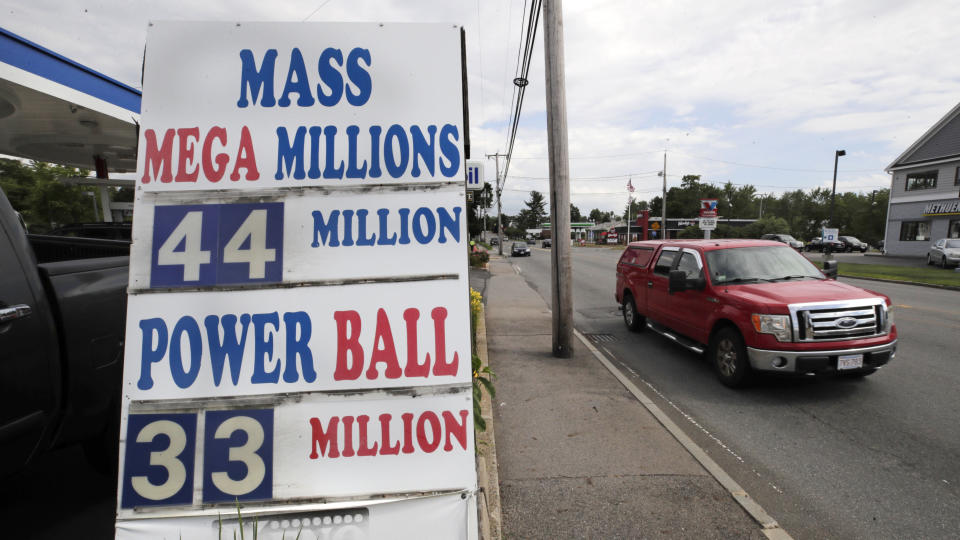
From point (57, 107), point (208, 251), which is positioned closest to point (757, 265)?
point (208, 251)

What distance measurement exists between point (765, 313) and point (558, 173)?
3186mm

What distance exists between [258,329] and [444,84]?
1.32 metres

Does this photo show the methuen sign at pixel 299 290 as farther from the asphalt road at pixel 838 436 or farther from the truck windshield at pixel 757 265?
the truck windshield at pixel 757 265

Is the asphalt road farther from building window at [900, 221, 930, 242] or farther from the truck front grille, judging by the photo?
building window at [900, 221, 930, 242]

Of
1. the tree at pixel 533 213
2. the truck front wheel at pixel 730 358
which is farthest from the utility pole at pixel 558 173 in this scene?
the tree at pixel 533 213

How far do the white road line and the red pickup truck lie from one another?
1181 millimetres

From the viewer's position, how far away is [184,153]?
6.43 feet

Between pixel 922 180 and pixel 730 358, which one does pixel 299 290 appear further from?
pixel 922 180

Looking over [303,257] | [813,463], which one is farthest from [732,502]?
[303,257]

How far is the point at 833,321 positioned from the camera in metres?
4.85

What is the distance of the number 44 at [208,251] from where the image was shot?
1.88m

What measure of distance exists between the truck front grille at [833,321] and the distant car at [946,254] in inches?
980


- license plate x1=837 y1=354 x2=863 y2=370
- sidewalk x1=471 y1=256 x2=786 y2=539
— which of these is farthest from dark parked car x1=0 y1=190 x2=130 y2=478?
license plate x1=837 y1=354 x2=863 y2=370

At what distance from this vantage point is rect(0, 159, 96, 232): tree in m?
25.0
